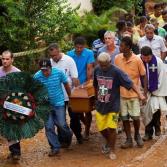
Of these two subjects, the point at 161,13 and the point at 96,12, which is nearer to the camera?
the point at 161,13

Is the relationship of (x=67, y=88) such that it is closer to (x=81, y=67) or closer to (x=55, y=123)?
(x=55, y=123)

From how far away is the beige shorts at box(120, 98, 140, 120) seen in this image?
30.4 ft

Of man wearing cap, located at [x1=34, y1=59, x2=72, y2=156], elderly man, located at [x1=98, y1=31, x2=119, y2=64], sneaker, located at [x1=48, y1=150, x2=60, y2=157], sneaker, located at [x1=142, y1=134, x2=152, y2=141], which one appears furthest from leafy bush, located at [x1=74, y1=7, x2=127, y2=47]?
sneaker, located at [x1=48, y1=150, x2=60, y2=157]

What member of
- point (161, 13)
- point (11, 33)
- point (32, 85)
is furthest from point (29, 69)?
point (32, 85)

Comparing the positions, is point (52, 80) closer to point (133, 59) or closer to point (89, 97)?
point (89, 97)

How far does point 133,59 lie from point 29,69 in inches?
180

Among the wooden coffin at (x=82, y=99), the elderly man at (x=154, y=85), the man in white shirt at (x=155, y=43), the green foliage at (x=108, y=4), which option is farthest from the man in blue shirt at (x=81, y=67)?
the green foliage at (x=108, y=4)

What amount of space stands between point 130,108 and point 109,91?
2.30ft

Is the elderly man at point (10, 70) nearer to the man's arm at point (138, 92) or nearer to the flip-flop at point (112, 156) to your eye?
the flip-flop at point (112, 156)

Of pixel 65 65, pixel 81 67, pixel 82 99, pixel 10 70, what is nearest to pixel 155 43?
pixel 81 67

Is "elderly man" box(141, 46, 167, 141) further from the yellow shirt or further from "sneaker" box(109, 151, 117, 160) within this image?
"sneaker" box(109, 151, 117, 160)

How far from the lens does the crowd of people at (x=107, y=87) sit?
28.9 ft

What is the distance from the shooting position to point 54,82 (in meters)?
8.88

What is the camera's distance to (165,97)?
33.3ft
